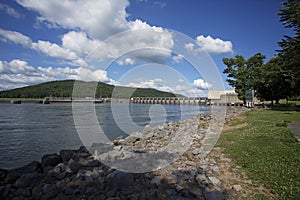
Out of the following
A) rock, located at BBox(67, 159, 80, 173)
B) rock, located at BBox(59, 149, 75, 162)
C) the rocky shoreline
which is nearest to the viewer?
the rocky shoreline

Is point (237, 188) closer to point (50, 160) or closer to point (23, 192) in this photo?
point (23, 192)

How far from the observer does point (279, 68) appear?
78.8 feet

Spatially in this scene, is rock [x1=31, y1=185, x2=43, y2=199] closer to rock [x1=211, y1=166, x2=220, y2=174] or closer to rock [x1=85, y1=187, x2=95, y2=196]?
rock [x1=85, y1=187, x2=95, y2=196]

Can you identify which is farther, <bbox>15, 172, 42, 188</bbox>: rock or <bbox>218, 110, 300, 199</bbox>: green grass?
<bbox>15, 172, 42, 188</bbox>: rock

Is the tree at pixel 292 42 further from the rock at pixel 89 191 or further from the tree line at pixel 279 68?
the rock at pixel 89 191

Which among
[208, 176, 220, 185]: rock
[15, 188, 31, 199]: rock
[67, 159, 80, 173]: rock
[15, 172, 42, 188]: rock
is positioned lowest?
[15, 188, 31, 199]: rock

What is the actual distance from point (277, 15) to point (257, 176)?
69.0 feet

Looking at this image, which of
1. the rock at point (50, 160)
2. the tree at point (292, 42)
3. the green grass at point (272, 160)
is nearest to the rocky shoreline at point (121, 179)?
the rock at point (50, 160)

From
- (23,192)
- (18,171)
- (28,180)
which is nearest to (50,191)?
(23,192)

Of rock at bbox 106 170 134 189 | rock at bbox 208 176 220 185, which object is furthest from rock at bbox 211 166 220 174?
rock at bbox 106 170 134 189

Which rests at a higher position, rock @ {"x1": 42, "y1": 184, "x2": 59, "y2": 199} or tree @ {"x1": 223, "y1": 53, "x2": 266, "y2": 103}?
tree @ {"x1": 223, "y1": 53, "x2": 266, "y2": 103}

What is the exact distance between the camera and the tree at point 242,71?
38.2 meters

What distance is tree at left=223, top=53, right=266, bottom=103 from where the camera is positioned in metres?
38.2

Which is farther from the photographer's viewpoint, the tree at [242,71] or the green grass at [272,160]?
the tree at [242,71]
